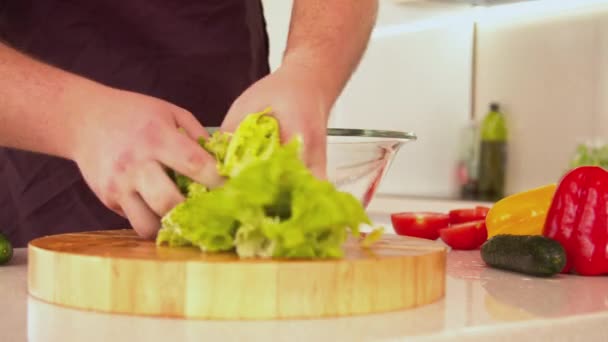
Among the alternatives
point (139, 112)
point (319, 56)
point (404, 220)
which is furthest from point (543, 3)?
point (139, 112)

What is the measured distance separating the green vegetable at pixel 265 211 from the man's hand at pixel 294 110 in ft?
0.23

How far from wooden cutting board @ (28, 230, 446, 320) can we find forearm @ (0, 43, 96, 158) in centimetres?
16

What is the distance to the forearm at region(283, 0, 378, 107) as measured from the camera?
1255 mm

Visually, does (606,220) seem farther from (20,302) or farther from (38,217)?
(38,217)

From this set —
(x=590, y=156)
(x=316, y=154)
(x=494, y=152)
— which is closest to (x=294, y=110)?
(x=316, y=154)

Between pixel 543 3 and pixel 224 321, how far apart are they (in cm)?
290

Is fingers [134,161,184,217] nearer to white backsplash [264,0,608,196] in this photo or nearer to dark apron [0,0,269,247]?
dark apron [0,0,269,247]

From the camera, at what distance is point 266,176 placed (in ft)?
2.74

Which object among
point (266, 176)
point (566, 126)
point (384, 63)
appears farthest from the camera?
point (384, 63)

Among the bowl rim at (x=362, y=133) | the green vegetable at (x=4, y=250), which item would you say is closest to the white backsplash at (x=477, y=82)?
the bowl rim at (x=362, y=133)

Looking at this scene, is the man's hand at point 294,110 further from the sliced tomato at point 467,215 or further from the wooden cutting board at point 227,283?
the sliced tomato at point 467,215

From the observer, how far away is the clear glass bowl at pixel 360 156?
1.30 m

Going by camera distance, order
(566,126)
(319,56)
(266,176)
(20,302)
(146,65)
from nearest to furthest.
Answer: (266,176)
(20,302)
(319,56)
(146,65)
(566,126)

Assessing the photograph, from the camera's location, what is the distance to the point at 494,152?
12.1ft
